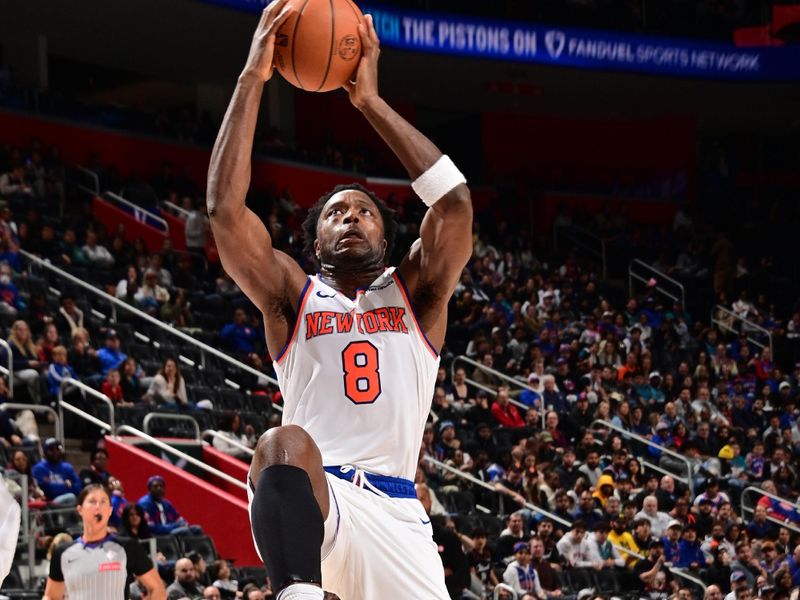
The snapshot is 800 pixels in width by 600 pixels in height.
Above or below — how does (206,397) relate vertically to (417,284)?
below

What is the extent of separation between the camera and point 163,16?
20000mm

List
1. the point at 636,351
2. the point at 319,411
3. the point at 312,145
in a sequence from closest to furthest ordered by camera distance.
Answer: the point at 319,411, the point at 636,351, the point at 312,145

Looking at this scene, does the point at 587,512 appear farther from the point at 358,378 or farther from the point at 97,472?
the point at 358,378

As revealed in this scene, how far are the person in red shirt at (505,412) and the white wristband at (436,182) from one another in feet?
37.3

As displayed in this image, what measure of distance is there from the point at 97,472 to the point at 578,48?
14.3 meters

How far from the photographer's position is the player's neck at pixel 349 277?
14.2ft

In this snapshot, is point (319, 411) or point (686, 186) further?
point (686, 186)

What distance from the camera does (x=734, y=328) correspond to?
22.0m

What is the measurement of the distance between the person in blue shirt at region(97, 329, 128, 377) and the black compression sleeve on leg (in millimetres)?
9642

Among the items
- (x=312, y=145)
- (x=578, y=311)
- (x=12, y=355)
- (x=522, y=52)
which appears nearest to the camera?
(x=12, y=355)

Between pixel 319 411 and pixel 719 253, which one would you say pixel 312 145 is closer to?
pixel 719 253

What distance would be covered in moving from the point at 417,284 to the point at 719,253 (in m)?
19.7

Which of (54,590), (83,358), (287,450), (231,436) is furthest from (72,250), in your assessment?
(287,450)

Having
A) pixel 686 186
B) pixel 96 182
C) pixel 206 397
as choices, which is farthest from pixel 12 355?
pixel 686 186
